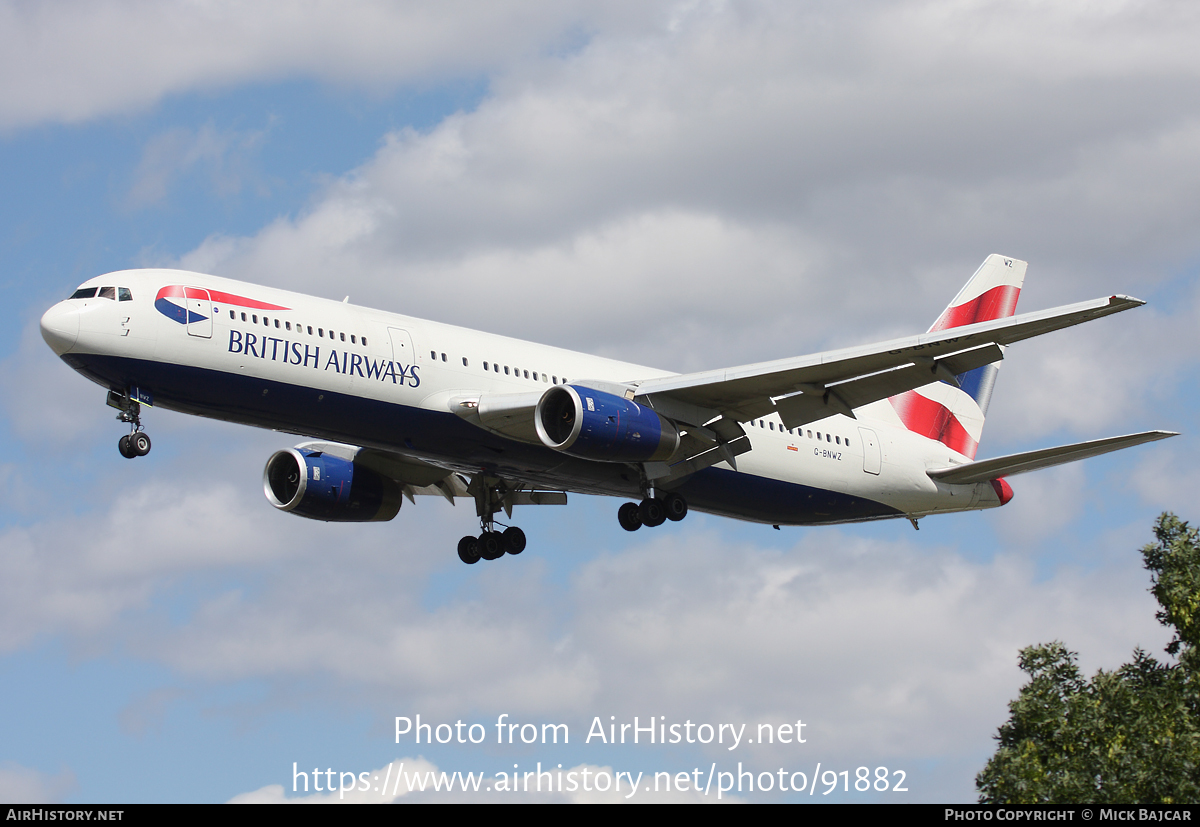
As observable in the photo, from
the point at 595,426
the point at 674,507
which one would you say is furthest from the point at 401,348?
the point at 674,507

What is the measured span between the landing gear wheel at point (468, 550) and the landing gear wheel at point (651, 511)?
261 inches

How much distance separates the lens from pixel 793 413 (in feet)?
124

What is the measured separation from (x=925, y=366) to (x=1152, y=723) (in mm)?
Result: 9567

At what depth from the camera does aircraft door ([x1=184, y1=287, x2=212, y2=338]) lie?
3297cm

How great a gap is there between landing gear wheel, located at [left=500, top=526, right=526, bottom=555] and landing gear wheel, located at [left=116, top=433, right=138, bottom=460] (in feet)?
42.9

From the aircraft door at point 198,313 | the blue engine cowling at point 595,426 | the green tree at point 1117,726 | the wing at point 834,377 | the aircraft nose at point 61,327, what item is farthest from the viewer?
the blue engine cowling at point 595,426

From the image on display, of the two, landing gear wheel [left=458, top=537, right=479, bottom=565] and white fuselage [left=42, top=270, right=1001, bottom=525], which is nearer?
white fuselage [left=42, top=270, right=1001, bottom=525]

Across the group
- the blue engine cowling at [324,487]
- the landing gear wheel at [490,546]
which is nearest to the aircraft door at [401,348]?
the blue engine cowling at [324,487]

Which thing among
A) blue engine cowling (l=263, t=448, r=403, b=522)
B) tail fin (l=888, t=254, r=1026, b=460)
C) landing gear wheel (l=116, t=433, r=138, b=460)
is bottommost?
landing gear wheel (l=116, t=433, r=138, b=460)

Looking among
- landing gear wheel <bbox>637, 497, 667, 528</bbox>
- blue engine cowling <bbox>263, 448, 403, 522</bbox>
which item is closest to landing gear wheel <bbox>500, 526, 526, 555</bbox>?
blue engine cowling <bbox>263, 448, 403, 522</bbox>

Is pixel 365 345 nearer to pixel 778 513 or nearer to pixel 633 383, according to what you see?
pixel 633 383

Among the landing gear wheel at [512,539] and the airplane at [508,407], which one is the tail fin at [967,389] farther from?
the landing gear wheel at [512,539]

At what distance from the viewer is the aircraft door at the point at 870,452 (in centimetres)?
4347

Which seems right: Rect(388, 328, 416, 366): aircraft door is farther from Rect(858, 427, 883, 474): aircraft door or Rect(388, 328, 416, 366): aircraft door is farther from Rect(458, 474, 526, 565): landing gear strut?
Rect(858, 427, 883, 474): aircraft door
